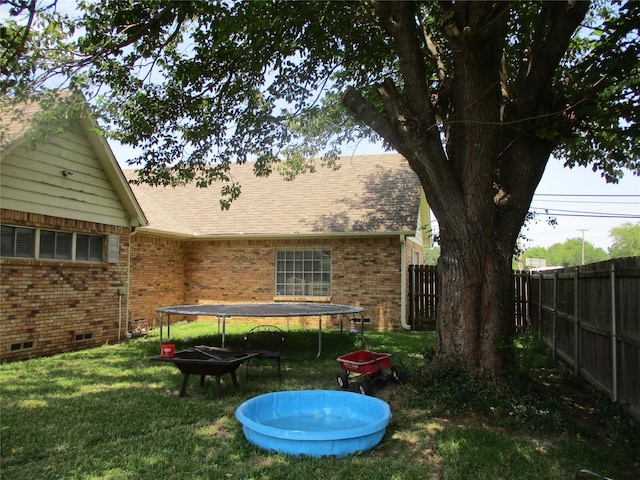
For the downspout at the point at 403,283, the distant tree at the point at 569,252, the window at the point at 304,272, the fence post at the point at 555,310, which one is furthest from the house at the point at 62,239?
the distant tree at the point at 569,252

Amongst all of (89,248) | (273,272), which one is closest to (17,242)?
(89,248)

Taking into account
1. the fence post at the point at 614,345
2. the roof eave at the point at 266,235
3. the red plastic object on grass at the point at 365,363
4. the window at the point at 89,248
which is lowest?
the red plastic object on grass at the point at 365,363

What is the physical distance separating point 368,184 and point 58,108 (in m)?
11.2

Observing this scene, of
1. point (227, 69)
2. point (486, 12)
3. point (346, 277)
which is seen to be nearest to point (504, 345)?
point (486, 12)

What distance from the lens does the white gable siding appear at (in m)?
9.12

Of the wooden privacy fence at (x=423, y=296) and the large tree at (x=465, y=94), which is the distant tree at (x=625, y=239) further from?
the large tree at (x=465, y=94)

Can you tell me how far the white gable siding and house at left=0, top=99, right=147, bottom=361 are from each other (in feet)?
0.07

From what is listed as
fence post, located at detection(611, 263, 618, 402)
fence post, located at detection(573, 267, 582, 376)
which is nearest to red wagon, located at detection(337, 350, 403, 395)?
fence post, located at detection(611, 263, 618, 402)

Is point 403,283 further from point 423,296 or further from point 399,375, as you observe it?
point 399,375

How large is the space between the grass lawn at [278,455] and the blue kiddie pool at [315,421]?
113 mm

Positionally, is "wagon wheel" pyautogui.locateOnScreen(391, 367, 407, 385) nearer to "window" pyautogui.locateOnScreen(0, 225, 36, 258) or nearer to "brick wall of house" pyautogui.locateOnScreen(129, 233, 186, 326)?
"window" pyautogui.locateOnScreen(0, 225, 36, 258)

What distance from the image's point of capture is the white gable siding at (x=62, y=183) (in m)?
9.12

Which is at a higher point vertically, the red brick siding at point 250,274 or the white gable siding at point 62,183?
the white gable siding at point 62,183

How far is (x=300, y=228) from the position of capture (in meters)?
15.2
